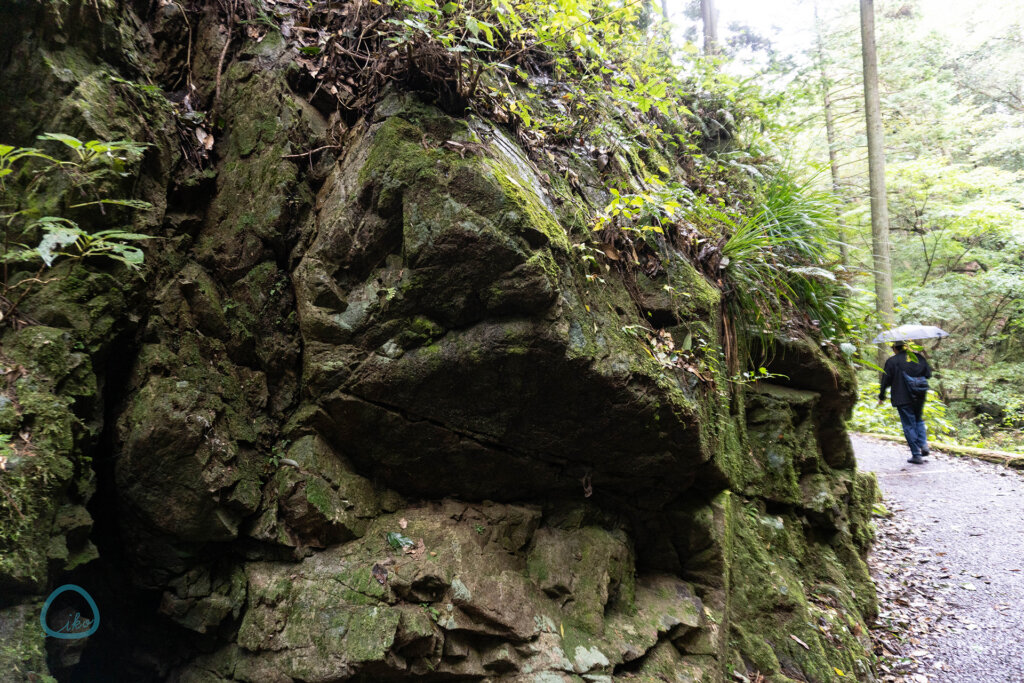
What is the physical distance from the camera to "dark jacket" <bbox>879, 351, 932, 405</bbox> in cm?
804

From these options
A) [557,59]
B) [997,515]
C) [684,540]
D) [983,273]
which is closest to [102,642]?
[684,540]

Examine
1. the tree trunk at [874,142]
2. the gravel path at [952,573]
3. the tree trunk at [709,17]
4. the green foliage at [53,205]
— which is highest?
the tree trunk at [709,17]

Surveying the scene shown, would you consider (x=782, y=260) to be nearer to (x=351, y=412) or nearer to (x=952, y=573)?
(x=952, y=573)

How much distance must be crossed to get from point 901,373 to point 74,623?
34.1ft

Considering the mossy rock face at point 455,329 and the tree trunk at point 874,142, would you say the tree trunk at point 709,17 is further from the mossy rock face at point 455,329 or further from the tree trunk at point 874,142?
the mossy rock face at point 455,329

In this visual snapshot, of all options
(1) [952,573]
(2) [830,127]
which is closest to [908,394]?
(1) [952,573]

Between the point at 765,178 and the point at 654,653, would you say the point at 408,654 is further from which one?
the point at 765,178

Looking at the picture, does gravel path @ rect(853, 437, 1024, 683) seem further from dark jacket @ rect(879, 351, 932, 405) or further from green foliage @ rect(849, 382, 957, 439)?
green foliage @ rect(849, 382, 957, 439)

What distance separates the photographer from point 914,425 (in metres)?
8.38

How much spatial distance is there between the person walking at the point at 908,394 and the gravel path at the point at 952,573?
54cm

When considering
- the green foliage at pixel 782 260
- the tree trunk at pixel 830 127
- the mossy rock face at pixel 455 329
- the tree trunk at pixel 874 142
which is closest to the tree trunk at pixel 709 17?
the tree trunk at pixel 830 127

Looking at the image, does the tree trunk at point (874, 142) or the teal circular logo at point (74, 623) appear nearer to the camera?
the teal circular logo at point (74, 623)

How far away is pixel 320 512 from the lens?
9.10ft

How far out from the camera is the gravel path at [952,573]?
13.9 feet
